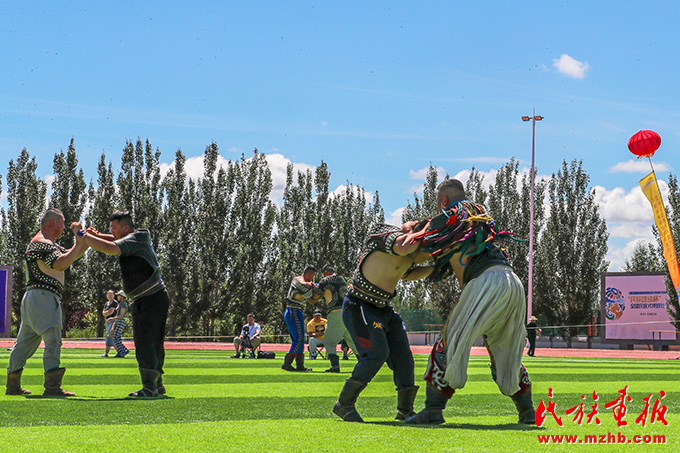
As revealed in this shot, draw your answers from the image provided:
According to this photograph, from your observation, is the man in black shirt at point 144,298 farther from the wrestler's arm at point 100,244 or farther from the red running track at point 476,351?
the red running track at point 476,351

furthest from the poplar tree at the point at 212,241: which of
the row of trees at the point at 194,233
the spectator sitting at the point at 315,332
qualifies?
the spectator sitting at the point at 315,332

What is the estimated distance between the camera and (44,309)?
27.8 feet

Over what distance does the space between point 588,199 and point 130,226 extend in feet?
157

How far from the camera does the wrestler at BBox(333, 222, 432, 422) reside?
6453mm

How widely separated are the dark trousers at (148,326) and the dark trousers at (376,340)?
2691 millimetres

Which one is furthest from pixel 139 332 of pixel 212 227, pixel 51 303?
pixel 212 227

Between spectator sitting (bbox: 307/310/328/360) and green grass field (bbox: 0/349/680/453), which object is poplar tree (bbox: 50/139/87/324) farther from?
green grass field (bbox: 0/349/680/453)

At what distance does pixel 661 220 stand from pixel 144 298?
20915 millimetres

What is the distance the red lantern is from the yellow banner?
282 cm

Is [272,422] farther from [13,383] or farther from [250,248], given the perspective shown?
[250,248]

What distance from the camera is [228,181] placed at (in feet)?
170

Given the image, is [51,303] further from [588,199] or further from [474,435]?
[588,199]

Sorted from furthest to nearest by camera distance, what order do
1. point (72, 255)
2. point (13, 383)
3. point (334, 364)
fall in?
1. point (334, 364)
2. point (13, 383)
3. point (72, 255)

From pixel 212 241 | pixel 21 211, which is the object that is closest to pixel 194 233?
pixel 212 241
